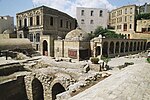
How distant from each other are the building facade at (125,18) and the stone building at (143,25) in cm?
189

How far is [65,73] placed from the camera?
1450cm

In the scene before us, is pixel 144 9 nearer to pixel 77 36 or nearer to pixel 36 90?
pixel 77 36

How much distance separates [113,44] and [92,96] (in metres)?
23.6

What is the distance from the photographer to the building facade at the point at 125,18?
153ft

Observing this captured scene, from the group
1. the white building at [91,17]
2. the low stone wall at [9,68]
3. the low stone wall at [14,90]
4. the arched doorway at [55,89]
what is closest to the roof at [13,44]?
the low stone wall at [9,68]

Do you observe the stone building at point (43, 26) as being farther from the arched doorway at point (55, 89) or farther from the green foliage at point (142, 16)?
the green foliage at point (142, 16)

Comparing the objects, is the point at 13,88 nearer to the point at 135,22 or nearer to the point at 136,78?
the point at 136,78

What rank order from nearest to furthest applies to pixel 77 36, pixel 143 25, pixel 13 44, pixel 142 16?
1. pixel 77 36
2. pixel 13 44
3. pixel 143 25
4. pixel 142 16

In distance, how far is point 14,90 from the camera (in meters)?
15.8

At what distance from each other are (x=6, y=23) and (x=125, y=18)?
35.1 meters

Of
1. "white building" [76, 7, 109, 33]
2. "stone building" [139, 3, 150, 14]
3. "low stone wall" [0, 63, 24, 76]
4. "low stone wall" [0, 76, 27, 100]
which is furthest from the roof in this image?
"stone building" [139, 3, 150, 14]

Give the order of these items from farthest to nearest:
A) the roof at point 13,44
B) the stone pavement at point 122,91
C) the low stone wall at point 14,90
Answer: the roof at point 13,44 < the low stone wall at point 14,90 < the stone pavement at point 122,91

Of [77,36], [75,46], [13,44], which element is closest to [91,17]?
[77,36]

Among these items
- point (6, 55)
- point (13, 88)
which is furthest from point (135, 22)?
point (13, 88)
